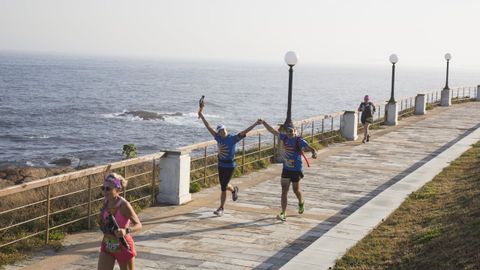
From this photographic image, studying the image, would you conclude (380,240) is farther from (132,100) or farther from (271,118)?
(132,100)

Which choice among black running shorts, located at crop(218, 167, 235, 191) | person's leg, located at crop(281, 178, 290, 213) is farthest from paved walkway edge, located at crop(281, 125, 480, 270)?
black running shorts, located at crop(218, 167, 235, 191)

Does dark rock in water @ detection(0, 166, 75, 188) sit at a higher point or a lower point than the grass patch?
lower

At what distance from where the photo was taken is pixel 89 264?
943 cm

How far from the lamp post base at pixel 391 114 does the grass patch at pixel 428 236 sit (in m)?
16.4

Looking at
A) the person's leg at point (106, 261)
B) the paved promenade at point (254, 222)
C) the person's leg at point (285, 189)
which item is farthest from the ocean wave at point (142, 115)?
the person's leg at point (106, 261)

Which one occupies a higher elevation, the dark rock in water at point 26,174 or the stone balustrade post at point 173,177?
the stone balustrade post at point 173,177

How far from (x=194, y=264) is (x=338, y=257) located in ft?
6.29

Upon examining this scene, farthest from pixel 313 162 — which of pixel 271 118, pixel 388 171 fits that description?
pixel 271 118

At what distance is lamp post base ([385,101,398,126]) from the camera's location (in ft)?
99.8

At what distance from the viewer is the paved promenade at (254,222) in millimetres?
9766

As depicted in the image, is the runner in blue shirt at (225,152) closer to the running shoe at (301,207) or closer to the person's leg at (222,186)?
the person's leg at (222,186)

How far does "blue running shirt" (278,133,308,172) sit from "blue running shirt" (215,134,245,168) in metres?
0.82

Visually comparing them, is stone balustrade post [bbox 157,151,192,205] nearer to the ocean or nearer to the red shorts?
the red shorts

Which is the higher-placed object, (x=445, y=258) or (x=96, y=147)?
(x=445, y=258)
